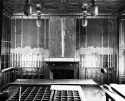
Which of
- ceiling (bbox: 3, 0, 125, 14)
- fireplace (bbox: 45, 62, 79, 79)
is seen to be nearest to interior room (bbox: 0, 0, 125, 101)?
fireplace (bbox: 45, 62, 79, 79)

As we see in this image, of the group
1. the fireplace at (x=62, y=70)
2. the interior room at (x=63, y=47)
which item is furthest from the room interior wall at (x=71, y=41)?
the fireplace at (x=62, y=70)

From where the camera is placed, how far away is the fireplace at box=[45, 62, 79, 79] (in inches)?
317

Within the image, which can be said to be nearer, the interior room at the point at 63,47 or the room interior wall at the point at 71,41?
the interior room at the point at 63,47

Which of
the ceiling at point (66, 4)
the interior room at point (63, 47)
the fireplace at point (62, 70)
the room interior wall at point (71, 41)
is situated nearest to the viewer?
the ceiling at point (66, 4)

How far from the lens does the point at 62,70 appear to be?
324 inches

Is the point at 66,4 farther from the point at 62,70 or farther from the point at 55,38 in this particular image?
the point at 62,70

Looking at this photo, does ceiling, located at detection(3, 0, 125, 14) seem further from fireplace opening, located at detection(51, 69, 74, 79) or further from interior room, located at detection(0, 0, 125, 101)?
fireplace opening, located at detection(51, 69, 74, 79)

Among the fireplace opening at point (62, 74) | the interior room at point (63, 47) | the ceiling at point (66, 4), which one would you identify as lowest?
the fireplace opening at point (62, 74)

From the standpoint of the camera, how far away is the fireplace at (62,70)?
26.4ft

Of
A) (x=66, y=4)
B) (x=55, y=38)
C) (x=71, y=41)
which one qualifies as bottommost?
(x=71, y=41)

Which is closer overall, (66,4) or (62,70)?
(66,4)

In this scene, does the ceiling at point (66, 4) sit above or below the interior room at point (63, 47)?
above

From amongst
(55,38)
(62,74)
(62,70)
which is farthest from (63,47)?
(62,74)

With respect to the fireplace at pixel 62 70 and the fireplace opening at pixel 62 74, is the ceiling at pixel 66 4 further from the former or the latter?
the fireplace opening at pixel 62 74
